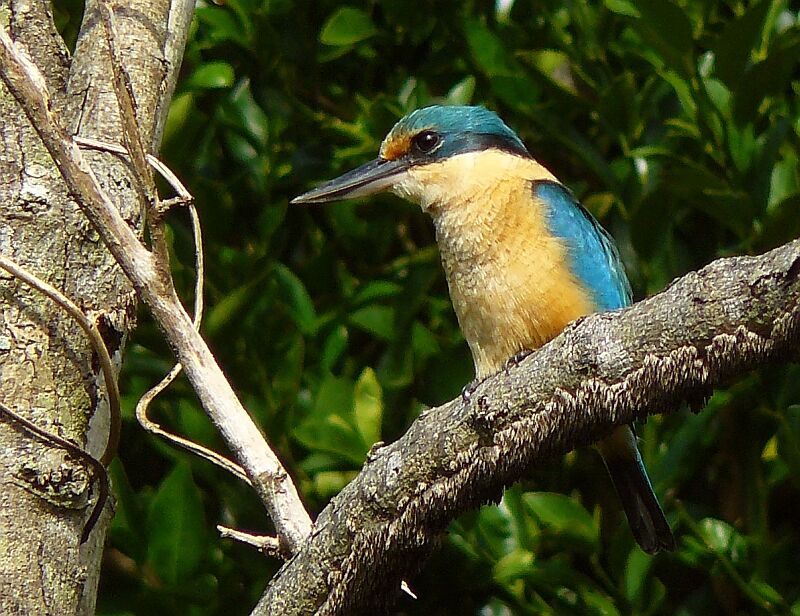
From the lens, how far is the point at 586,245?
2283 millimetres

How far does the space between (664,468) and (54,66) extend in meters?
1.41

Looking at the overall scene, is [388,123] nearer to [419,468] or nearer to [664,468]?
[664,468]

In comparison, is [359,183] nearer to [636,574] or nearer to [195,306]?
[195,306]

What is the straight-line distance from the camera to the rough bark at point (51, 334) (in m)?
1.56

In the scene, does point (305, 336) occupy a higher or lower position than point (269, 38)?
lower

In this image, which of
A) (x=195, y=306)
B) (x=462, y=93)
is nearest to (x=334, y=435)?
(x=195, y=306)

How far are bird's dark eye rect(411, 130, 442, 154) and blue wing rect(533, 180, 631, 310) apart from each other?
274 millimetres

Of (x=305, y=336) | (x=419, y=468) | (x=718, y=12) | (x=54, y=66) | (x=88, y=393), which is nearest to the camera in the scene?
(x=419, y=468)

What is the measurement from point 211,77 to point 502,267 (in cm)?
83

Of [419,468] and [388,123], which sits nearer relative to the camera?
[419,468]

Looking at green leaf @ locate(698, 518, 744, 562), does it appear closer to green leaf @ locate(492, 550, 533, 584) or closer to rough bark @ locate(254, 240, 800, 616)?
green leaf @ locate(492, 550, 533, 584)

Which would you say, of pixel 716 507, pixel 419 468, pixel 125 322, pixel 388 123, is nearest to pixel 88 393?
pixel 125 322

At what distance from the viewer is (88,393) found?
1668 millimetres

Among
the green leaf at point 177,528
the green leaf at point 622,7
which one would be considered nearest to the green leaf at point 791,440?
the green leaf at point 622,7
